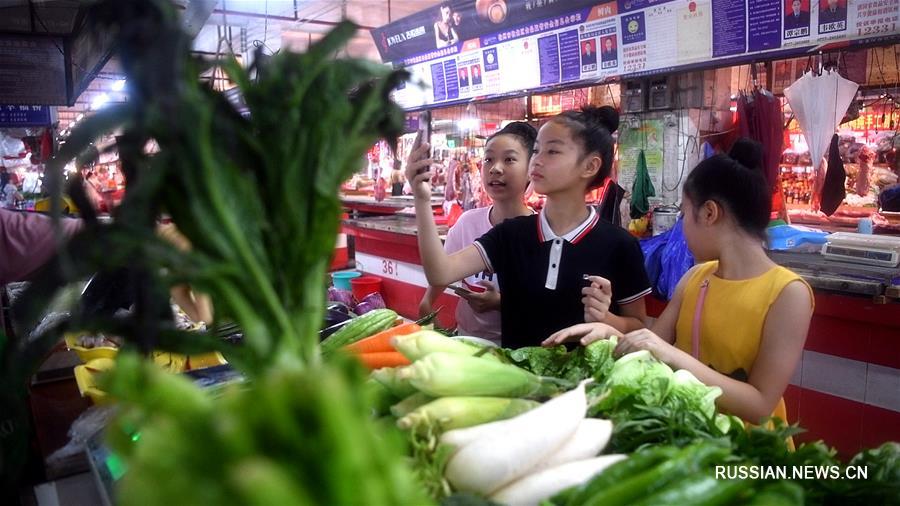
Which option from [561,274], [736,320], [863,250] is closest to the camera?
[736,320]

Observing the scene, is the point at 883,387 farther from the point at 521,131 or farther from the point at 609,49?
the point at 609,49

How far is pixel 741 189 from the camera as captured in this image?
6.93 feet

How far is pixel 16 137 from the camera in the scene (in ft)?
39.3

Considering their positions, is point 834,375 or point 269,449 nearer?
point 269,449

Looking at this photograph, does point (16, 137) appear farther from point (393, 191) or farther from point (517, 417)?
point (517, 417)

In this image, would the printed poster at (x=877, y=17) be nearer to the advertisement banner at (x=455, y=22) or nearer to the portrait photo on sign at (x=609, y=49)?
the portrait photo on sign at (x=609, y=49)

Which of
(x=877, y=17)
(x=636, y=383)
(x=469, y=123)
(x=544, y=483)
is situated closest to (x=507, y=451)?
(x=544, y=483)

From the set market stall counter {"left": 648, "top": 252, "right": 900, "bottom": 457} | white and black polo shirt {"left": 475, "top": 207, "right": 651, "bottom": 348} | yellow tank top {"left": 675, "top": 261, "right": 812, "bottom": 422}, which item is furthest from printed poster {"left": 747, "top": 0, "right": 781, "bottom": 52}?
yellow tank top {"left": 675, "top": 261, "right": 812, "bottom": 422}

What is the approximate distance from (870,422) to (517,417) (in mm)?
3225

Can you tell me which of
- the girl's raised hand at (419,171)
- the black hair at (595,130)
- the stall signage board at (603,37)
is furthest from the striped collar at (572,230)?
the stall signage board at (603,37)

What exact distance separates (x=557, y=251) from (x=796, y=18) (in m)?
2.66

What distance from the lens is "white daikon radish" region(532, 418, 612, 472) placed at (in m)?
1.08

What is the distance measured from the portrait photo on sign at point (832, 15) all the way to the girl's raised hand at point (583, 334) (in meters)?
3.06

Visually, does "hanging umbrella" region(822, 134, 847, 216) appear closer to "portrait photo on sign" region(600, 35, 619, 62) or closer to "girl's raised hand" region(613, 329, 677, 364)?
"portrait photo on sign" region(600, 35, 619, 62)
